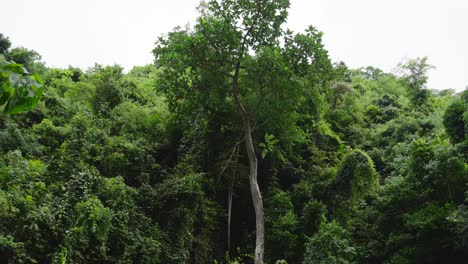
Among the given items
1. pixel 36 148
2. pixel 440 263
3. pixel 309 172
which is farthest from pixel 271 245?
pixel 36 148

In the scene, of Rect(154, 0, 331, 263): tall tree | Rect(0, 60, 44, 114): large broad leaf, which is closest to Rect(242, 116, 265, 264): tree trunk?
Rect(154, 0, 331, 263): tall tree

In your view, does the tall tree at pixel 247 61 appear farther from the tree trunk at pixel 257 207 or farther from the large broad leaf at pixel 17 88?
the large broad leaf at pixel 17 88

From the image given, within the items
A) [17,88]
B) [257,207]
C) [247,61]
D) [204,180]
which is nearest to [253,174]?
[257,207]

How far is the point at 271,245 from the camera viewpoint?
1061 centimetres

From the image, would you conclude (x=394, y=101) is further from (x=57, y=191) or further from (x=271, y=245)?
(x=57, y=191)

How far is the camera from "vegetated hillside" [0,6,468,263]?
757 centimetres

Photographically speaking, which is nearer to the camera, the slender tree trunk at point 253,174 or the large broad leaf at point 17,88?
the large broad leaf at point 17,88

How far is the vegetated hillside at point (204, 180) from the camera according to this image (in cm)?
757

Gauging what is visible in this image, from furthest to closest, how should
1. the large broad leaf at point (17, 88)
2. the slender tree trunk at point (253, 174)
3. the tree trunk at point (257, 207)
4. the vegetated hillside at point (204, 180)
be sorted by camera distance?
the slender tree trunk at point (253, 174) → the tree trunk at point (257, 207) → the vegetated hillside at point (204, 180) → the large broad leaf at point (17, 88)

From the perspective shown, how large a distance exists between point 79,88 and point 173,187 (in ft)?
18.1

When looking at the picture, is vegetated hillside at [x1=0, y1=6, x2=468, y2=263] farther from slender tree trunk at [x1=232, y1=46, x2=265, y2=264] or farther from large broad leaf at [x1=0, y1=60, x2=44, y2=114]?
large broad leaf at [x1=0, y1=60, x2=44, y2=114]

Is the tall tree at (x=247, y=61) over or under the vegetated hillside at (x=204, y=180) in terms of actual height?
over

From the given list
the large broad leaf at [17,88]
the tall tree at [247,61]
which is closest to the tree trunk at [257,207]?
the tall tree at [247,61]

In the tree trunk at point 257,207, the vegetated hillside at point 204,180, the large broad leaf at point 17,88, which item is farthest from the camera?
the tree trunk at point 257,207
